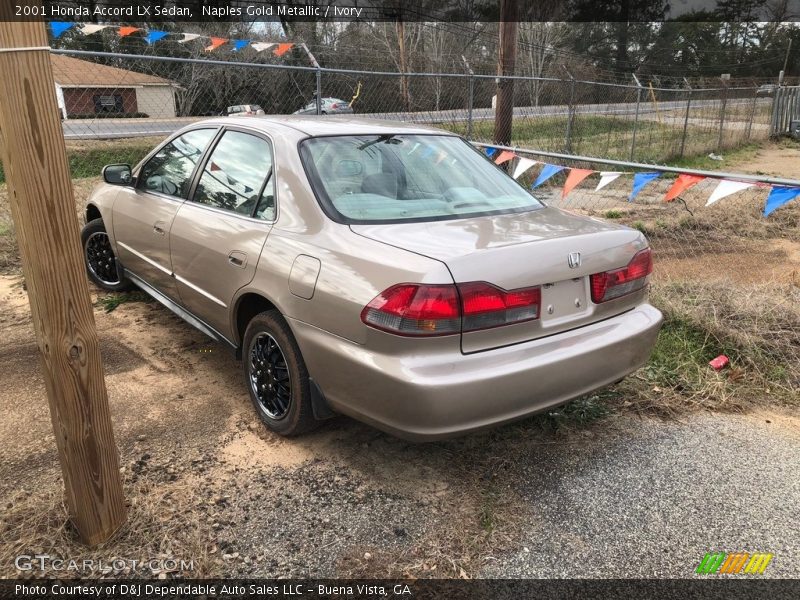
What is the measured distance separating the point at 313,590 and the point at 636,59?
54042 mm

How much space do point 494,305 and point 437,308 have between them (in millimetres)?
259

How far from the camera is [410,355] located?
2.40m

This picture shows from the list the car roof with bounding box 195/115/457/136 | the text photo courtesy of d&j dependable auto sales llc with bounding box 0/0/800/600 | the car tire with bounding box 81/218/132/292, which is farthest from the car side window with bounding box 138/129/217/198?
the car tire with bounding box 81/218/132/292

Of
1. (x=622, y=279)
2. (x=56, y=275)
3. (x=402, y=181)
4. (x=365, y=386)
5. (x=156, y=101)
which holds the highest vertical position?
(x=156, y=101)

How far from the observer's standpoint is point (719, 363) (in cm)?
398

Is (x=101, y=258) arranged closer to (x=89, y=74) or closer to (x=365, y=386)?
(x=365, y=386)

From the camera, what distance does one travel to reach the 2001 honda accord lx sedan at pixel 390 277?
2.41 meters

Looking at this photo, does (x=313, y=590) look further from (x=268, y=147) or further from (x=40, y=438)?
(x=268, y=147)

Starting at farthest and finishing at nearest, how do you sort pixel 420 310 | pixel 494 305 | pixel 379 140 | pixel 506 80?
pixel 506 80 < pixel 379 140 < pixel 494 305 < pixel 420 310

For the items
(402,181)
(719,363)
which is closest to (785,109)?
(719,363)

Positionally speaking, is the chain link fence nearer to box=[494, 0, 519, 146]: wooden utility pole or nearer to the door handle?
box=[494, 0, 519, 146]: wooden utility pole

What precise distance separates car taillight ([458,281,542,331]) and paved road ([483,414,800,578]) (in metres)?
0.86

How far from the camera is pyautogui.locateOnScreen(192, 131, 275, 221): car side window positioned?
3.20 metres

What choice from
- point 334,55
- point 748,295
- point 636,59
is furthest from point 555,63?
point 748,295
